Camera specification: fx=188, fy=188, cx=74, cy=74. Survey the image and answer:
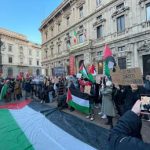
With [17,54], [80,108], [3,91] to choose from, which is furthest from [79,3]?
[17,54]

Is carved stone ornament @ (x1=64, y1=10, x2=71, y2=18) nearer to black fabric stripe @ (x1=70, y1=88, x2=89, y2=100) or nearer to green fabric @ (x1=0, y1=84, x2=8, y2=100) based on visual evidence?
green fabric @ (x1=0, y1=84, x2=8, y2=100)

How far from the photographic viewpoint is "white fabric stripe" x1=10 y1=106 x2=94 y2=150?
477 centimetres

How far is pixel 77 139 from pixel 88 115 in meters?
2.77

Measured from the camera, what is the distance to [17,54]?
176 feet

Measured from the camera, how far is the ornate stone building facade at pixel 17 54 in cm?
4953

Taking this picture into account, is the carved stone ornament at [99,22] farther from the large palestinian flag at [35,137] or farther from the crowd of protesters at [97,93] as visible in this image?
the large palestinian flag at [35,137]

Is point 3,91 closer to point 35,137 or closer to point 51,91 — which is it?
point 51,91

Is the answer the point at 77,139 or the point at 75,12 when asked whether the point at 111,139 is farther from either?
the point at 75,12

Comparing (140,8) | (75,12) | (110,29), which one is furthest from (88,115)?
(75,12)

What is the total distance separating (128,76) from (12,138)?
3.79 m

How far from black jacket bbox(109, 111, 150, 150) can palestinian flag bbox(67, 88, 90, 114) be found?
21.2 ft

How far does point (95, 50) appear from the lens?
23.4 m

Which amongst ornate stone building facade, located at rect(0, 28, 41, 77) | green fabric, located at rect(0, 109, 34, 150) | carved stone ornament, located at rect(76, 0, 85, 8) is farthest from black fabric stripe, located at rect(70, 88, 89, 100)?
ornate stone building facade, located at rect(0, 28, 41, 77)

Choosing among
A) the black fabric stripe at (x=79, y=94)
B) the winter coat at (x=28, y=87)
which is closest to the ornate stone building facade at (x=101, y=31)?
the winter coat at (x=28, y=87)
